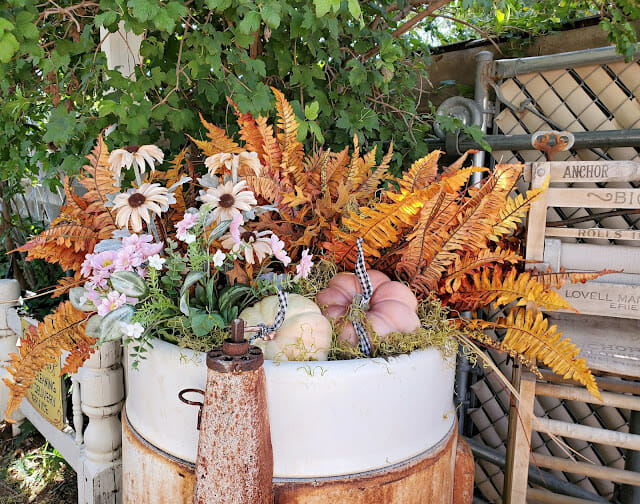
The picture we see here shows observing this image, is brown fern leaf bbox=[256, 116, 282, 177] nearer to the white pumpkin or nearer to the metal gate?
the white pumpkin

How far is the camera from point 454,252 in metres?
1.03

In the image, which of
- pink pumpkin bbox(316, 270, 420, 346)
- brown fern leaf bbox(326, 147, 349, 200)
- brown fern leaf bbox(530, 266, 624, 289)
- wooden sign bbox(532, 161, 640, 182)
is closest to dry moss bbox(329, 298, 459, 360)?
pink pumpkin bbox(316, 270, 420, 346)

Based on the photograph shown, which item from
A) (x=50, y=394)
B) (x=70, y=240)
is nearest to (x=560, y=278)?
(x=70, y=240)

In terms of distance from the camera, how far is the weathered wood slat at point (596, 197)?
1.05 m

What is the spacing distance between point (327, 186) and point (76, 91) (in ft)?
2.51

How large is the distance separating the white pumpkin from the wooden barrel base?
0.62 ft

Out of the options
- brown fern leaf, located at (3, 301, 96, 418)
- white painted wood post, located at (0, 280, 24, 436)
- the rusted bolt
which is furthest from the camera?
white painted wood post, located at (0, 280, 24, 436)

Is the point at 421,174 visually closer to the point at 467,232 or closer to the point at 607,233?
the point at 467,232

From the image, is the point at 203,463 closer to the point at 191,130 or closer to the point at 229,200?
the point at 229,200

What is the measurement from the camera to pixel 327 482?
2.51 feet

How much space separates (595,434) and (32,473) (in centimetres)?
176

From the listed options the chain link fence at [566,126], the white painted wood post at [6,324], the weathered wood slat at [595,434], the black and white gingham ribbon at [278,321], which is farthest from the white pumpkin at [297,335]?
the white painted wood post at [6,324]

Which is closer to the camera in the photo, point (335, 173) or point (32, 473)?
point (335, 173)

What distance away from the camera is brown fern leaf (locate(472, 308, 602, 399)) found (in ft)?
2.98
